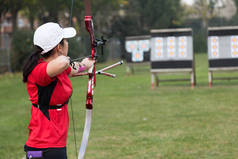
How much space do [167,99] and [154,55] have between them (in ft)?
9.64

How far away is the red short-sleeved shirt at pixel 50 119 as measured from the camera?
3469mm

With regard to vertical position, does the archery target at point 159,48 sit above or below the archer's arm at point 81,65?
below

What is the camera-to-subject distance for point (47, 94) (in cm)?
350

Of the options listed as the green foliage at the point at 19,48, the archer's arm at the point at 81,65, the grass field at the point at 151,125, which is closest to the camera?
the archer's arm at the point at 81,65

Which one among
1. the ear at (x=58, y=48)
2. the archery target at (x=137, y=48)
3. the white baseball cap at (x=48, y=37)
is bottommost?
the archery target at (x=137, y=48)

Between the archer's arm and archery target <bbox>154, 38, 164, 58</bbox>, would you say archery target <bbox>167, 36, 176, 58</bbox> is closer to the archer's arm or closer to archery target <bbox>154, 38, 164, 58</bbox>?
archery target <bbox>154, 38, 164, 58</bbox>

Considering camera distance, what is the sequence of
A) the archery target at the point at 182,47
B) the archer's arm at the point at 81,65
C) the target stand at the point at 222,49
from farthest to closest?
the archery target at the point at 182,47 → the target stand at the point at 222,49 → the archer's arm at the point at 81,65

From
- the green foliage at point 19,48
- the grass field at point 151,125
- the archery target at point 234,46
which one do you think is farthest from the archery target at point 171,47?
the green foliage at point 19,48

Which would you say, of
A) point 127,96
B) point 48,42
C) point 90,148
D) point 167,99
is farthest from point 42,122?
point 127,96

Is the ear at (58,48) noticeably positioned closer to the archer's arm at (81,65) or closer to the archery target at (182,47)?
the archer's arm at (81,65)

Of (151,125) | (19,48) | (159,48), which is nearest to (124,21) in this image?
(19,48)

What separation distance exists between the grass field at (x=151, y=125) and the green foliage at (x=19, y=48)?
1070 cm

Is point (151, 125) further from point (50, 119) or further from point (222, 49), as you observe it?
point (222, 49)

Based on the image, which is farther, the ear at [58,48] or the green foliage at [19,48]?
the green foliage at [19,48]
